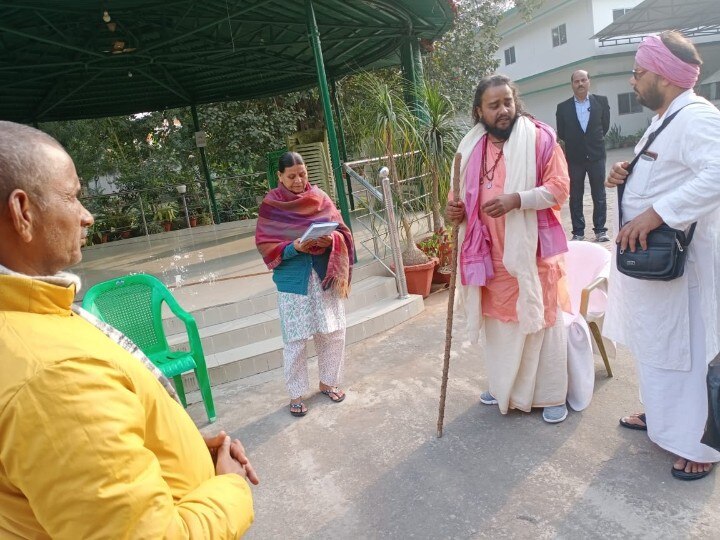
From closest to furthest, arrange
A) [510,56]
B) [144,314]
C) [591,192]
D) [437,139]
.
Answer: [144,314], [437,139], [591,192], [510,56]

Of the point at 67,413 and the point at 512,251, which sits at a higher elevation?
the point at 67,413

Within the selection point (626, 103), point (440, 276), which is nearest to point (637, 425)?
point (440, 276)

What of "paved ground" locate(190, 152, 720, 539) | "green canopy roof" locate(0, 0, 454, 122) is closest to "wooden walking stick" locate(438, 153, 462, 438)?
"paved ground" locate(190, 152, 720, 539)

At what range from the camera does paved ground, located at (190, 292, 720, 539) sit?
2.23 metres

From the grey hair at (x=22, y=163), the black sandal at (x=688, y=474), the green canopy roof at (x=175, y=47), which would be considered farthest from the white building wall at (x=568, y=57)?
the grey hair at (x=22, y=163)

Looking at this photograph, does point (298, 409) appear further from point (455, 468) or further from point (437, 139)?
point (437, 139)

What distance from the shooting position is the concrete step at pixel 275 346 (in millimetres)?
4125

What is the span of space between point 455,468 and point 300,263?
1.53 meters

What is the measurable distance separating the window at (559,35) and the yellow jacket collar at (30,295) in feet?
84.3

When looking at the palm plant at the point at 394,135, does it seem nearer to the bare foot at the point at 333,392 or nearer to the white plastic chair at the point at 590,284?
the white plastic chair at the point at 590,284

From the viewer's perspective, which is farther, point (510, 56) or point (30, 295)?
point (510, 56)

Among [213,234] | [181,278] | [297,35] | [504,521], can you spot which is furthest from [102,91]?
[504,521]

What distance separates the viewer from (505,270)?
294cm

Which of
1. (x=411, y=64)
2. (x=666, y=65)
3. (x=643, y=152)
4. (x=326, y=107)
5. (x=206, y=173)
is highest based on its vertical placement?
(x=411, y=64)
